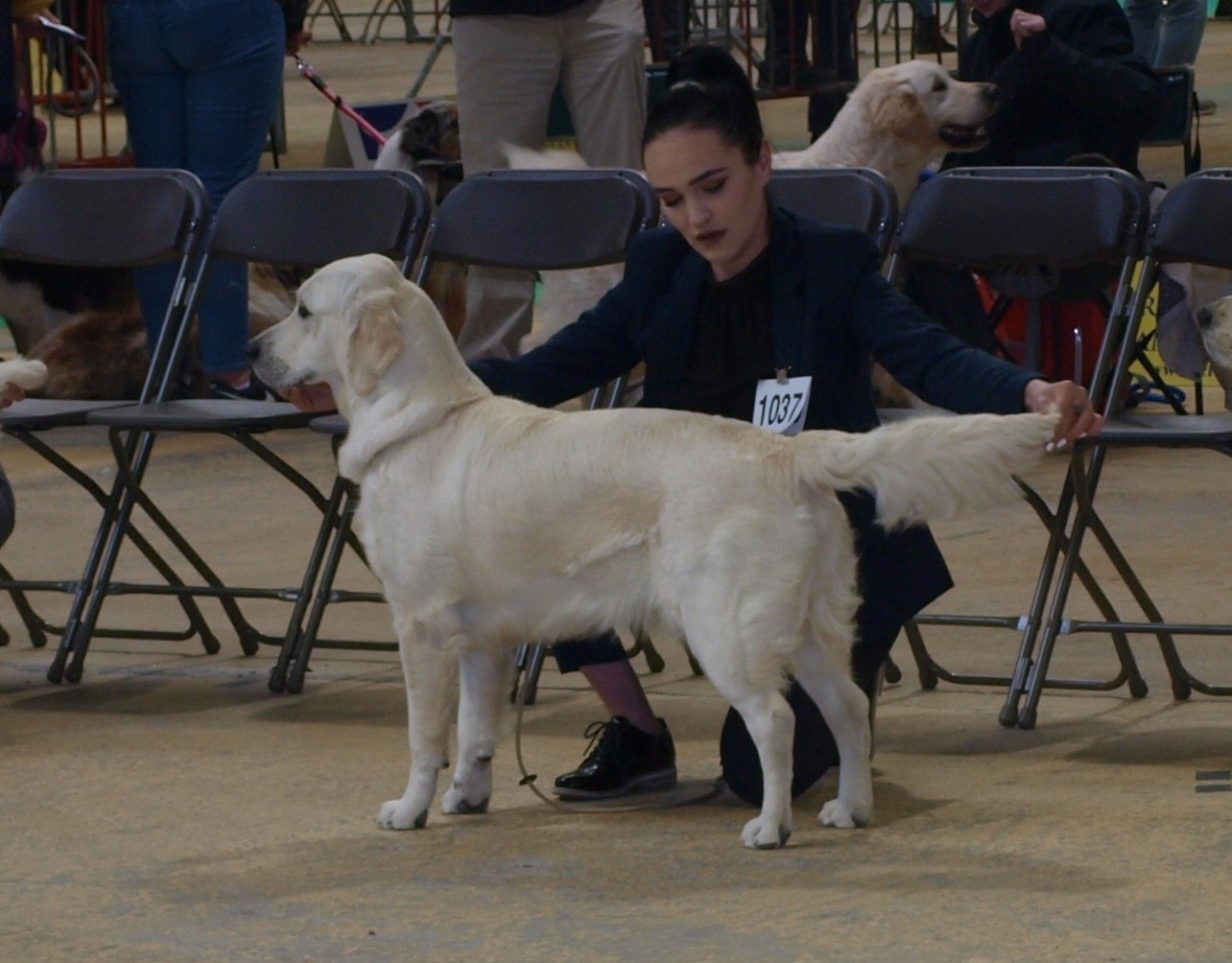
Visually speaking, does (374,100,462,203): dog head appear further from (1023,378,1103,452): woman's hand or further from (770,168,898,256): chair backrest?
(1023,378,1103,452): woman's hand

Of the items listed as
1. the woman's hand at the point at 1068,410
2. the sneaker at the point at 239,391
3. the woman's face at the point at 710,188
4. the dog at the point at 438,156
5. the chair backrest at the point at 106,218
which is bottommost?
the sneaker at the point at 239,391

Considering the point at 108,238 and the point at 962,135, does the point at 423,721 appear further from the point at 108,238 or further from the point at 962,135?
the point at 962,135

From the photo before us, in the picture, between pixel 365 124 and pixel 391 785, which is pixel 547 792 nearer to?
pixel 391 785

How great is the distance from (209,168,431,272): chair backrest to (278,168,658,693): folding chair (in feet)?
0.25

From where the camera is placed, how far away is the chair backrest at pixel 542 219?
4758 mm

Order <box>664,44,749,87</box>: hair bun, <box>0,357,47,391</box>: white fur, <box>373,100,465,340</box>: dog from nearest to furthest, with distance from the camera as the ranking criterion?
<box>664,44,749,87</box>: hair bun < <box>0,357,47,391</box>: white fur < <box>373,100,465,340</box>: dog

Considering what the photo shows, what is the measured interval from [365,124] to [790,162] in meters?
3.64

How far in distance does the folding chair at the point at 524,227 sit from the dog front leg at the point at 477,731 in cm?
104

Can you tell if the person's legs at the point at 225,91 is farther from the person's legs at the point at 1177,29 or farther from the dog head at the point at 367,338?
the person's legs at the point at 1177,29

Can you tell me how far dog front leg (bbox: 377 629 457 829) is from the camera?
3.58 meters

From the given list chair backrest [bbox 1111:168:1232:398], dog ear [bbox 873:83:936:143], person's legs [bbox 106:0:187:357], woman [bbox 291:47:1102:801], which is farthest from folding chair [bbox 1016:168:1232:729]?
person's legs [bbox 106:0:187:357]

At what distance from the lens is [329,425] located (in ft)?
14.6

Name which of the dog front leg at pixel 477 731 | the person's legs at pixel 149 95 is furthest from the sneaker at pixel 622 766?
the person's legs at pixel 149 95

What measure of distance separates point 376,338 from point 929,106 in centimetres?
393
